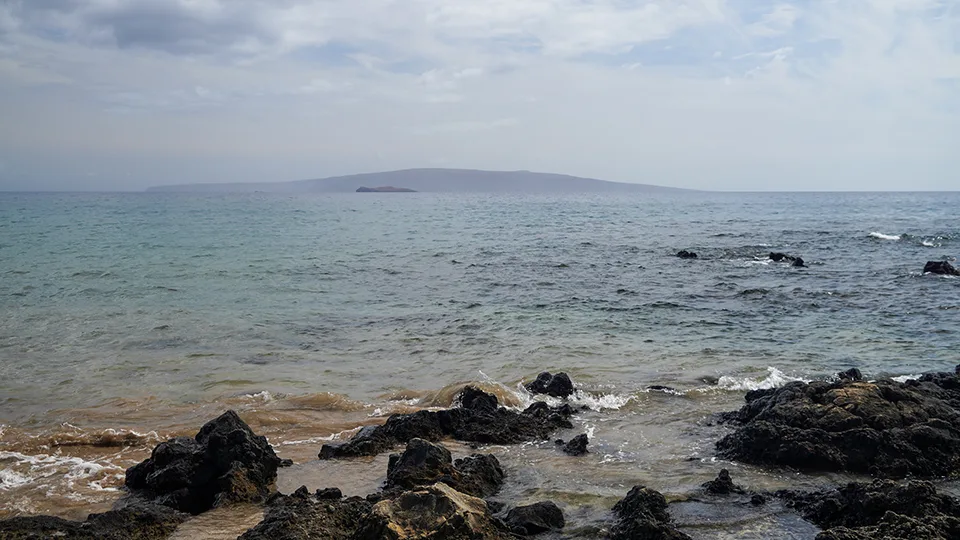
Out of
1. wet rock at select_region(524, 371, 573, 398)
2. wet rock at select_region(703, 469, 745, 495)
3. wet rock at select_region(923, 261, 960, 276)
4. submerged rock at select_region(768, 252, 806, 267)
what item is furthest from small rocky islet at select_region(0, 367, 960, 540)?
submerged rock at select_region(768, 252, 806, 267)

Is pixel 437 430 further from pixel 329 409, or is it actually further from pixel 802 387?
pixel 802 387

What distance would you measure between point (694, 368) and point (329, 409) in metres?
7.71

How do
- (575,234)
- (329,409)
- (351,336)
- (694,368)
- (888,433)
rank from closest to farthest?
(888,433), (329,409), (694,368), (351,336), (575,234)

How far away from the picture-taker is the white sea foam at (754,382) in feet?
45.3

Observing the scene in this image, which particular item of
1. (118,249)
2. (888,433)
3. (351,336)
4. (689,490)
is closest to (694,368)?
(888,433)

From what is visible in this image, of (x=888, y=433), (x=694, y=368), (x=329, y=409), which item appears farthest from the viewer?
(x=694, y=368)

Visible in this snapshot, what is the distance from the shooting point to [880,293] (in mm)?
24688

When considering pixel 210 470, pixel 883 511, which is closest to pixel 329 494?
pixel 210 470

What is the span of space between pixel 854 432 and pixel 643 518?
3.98m

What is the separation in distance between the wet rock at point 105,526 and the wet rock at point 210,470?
1.77 ft

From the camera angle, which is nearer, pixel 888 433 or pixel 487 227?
pixel 888 433

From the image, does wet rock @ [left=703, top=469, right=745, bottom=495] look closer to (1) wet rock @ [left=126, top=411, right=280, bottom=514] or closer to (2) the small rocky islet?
(2) the small rocky islet

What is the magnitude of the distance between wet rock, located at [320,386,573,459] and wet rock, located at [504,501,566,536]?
3.07 metres

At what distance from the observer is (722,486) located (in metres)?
8.35
